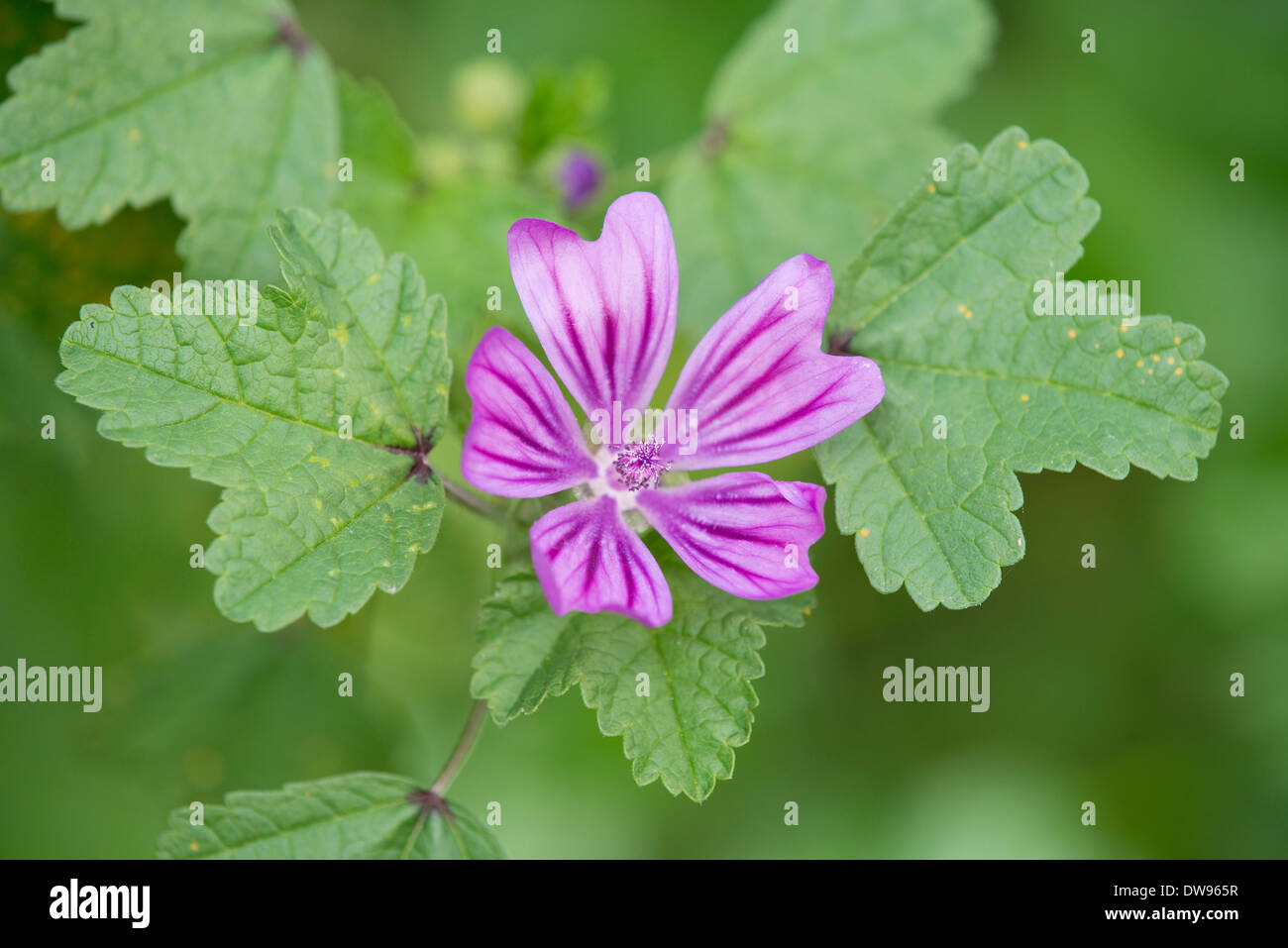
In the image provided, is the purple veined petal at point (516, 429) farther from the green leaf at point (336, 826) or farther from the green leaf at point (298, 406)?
the green leaf at point (336, 826)

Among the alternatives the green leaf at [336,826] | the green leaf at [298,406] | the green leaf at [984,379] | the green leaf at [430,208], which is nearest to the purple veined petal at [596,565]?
the green leaf at [298,406]

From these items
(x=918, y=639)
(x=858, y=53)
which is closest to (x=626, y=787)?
(x=918, y=639)

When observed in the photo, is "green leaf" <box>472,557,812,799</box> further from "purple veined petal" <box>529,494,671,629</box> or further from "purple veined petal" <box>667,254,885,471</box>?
"purple veined petal" <box>667,254,885,471</box>

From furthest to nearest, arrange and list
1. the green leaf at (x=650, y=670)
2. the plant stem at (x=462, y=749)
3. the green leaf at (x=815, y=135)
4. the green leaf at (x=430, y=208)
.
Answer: the green leaf at (x=815, y=135), the green leaf at (x=430, y=208), the plant stem at (x=462, y=749), the green leaf at (x=650, y=670)

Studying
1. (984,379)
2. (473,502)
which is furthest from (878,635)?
(473,502)

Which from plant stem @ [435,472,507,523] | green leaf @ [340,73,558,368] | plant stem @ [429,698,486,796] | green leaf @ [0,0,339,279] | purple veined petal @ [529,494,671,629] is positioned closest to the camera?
purple veined petal @ [529,494,671,629]

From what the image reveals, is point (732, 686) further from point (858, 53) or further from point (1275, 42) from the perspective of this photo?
point (1275, 42)

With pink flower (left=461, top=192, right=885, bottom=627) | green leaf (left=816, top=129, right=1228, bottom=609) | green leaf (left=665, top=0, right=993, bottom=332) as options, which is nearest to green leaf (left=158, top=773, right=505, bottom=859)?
pink flower (left=461, top=192, right=885, bottom=627)
